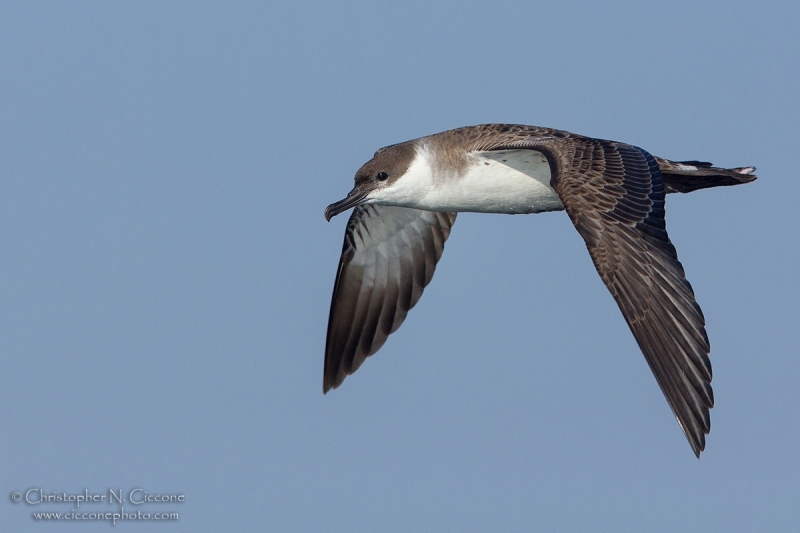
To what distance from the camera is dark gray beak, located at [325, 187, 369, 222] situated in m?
12.3

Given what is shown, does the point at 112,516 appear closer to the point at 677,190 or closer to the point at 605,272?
the point at 605,272

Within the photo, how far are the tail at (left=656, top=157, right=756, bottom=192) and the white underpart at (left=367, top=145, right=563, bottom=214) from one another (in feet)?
4.10

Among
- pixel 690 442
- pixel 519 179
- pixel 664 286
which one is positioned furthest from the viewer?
pixel 519 179

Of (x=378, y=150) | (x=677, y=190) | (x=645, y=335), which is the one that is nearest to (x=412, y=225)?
(x=378, y=150)

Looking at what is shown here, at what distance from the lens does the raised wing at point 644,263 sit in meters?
9.40

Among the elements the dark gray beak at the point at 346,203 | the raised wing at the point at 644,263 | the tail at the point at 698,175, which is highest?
the tail at the point at 698,175

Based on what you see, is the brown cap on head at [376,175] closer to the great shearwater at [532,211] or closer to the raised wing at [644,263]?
the great shearwater at [532,211]

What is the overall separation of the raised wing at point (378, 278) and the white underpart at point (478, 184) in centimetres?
179

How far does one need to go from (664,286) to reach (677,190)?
10.7 ft

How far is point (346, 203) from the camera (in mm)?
12336

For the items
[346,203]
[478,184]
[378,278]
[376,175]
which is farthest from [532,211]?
[378,278]

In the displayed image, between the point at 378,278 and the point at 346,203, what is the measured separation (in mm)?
2447

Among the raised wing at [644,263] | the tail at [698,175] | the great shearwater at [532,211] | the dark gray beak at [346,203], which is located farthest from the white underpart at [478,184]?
the tail at [698,175]

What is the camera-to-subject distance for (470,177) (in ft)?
40.4
